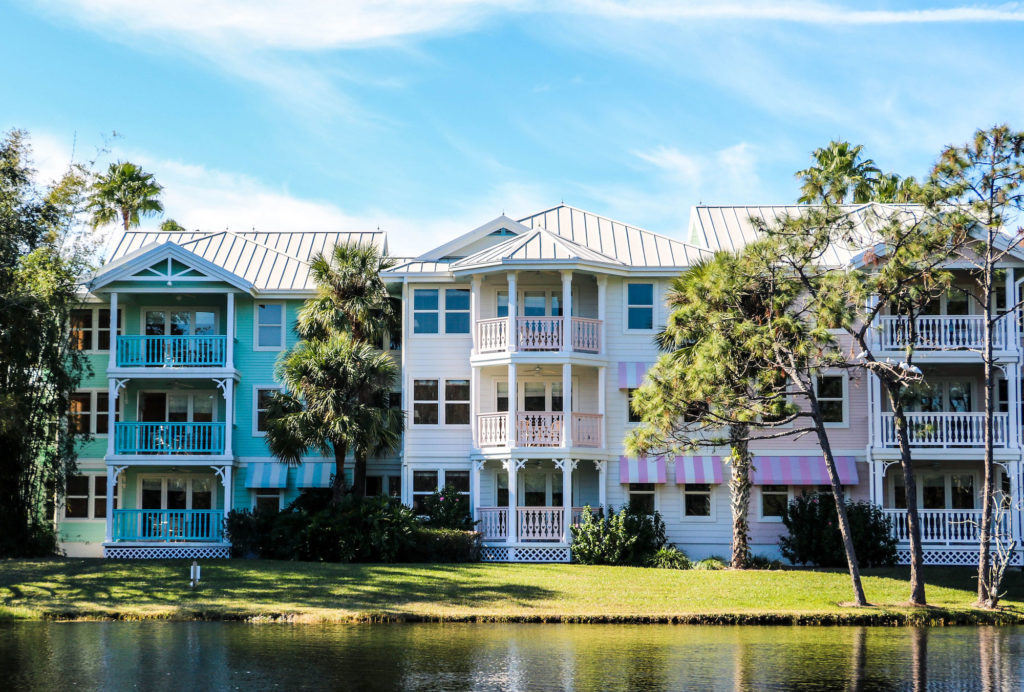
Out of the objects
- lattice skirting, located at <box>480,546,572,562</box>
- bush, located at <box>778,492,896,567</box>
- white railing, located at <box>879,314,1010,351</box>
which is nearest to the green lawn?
bush, located at <box>778,492,896,567</box>

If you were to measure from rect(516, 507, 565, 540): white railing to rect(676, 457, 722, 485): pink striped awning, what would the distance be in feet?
12.4

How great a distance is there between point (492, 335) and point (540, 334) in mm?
1549

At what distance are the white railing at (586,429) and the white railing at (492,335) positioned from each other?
9.98ft

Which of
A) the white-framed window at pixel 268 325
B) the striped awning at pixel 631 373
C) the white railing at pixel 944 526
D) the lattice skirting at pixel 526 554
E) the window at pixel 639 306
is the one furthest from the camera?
the white-framed window at pixel 268 325

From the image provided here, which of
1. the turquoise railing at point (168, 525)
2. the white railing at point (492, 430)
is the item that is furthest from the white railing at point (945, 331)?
the turquoise railing at point (168, 525)

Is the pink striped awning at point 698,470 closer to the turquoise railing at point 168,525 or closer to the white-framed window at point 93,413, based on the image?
the turquoise railing at point 168,525

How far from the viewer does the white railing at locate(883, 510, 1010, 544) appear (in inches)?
1349

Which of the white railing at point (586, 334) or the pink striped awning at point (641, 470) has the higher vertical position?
the white railing at point (586, 334)

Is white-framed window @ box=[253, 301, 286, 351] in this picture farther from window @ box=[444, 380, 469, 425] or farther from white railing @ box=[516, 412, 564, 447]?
white railing @ box=[516, 412, 564, 447]

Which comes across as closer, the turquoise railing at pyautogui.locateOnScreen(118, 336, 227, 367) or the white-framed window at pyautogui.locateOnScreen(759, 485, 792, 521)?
the white-framed window at pyautogui.locateOnScreen(759, 485, 792, 521)

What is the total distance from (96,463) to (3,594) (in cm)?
1114

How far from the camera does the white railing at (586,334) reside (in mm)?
35375

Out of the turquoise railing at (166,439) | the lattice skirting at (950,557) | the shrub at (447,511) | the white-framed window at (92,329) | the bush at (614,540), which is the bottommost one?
the lattice skirting at (950,557)

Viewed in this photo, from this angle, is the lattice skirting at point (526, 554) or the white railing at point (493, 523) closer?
the lattice skirting at point (526, 554)
